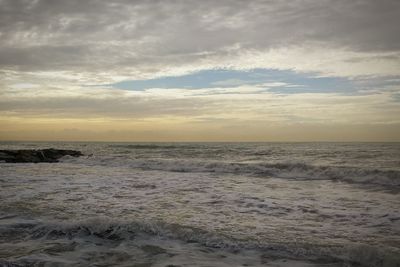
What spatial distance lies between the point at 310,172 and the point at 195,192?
372 inches

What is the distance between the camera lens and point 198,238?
249 inches

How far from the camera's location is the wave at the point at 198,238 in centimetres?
525

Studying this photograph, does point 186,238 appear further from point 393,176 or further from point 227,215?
point 393,176

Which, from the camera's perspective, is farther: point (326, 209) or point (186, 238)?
point (326, 209)

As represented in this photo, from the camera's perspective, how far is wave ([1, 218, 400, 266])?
5254mm

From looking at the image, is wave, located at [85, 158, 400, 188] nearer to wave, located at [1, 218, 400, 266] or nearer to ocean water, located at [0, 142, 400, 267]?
ocean water, located at [0, 142, 400, 267]

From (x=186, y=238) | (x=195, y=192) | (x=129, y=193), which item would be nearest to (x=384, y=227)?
(x=186, y=238)

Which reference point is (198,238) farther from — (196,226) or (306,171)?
(306,171)

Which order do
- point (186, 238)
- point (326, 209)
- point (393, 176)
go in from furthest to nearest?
point (393, 176)
point (326, 209)
point (186, 238)

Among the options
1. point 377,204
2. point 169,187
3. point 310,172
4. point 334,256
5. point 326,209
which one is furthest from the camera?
point 310,172

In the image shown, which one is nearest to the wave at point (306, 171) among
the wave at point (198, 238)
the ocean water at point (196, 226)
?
the ocean water at point (196, 226)

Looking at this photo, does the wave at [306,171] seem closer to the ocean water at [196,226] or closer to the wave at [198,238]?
the ocean water at [196,226]

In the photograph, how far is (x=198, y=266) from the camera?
16.3 feet

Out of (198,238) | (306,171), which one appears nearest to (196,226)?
(198,238)
